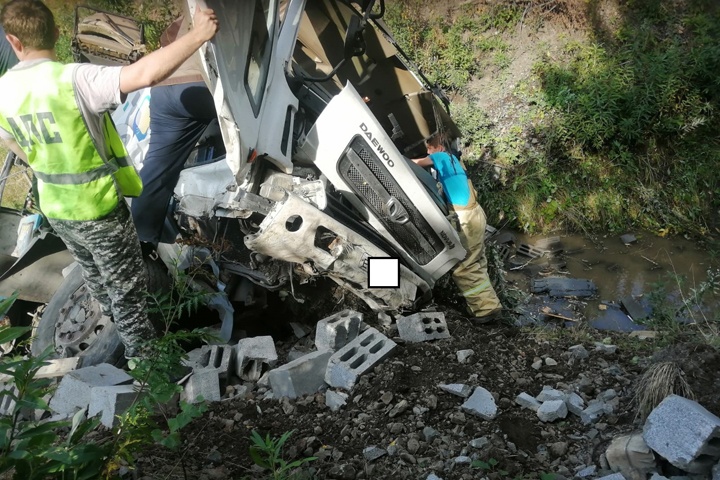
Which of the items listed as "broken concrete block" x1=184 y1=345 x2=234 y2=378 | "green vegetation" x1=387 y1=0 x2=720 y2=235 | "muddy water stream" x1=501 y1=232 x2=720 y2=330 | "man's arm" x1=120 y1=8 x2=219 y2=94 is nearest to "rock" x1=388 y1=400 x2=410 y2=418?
"broken concrete block" x1=184 y1=345 x2=234 y2=378

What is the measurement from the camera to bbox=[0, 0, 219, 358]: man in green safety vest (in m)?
2.84

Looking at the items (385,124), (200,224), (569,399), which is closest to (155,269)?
(200,224)

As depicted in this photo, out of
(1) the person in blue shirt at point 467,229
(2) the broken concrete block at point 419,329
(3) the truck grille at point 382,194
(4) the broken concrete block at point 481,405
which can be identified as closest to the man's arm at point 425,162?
(1) the person in blue shirt at point 467,229

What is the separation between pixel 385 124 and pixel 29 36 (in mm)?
2768

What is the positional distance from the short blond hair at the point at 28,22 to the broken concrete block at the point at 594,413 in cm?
323

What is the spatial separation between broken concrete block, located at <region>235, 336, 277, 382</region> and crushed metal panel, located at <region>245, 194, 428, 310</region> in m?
0.59

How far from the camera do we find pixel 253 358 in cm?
369

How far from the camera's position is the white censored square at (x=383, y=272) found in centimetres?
382

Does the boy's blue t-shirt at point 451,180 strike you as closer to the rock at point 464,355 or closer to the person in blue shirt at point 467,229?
the person in blue shirt at point 467,229

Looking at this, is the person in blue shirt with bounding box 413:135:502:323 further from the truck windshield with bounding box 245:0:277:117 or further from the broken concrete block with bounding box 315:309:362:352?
the truck windshield with bounding box 245:0:277:117

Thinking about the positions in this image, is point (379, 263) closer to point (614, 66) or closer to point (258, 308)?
point (258, 308)

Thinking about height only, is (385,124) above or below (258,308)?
above

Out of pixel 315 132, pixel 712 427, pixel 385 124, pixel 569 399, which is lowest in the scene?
pixel 569 399

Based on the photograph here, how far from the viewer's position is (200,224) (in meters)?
3.89
